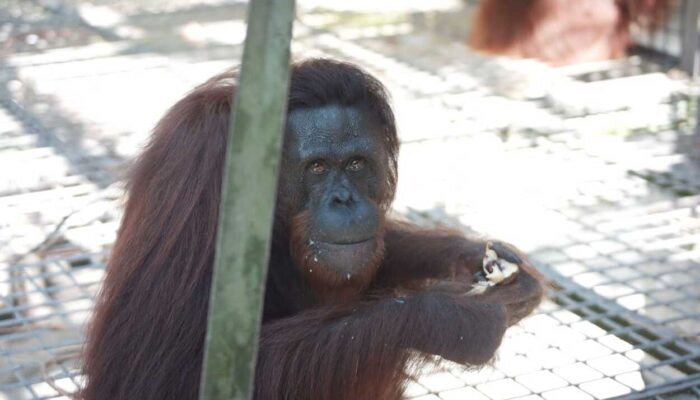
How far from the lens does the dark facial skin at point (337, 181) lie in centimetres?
274

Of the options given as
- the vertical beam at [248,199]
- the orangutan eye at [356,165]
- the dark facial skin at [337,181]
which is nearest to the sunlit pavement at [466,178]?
the dark facial skin at [337,181]

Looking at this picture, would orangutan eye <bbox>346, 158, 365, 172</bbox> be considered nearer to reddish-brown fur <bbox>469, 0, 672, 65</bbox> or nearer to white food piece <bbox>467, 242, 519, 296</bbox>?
white food piece <bbox>467, 242, 519, 296</bbox>

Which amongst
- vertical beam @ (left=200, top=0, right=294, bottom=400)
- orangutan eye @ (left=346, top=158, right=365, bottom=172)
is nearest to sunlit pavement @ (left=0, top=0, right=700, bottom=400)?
orangutan eye @ (left=346, top=158, right=365, bottom=172)

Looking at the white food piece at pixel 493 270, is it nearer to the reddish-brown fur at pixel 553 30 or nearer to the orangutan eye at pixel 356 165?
the orangutan eye at pixel 356 165

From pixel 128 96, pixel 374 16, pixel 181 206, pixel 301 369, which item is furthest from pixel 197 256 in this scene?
pixel 374 16

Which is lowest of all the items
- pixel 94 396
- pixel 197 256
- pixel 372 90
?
pixel 94 396

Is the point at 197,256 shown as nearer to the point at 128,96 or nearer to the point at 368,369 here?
the point at 368,369

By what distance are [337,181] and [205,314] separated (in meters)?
0.52

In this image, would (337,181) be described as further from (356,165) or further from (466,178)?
(466,178)

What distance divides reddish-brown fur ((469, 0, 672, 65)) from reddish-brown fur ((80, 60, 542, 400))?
12.7ft

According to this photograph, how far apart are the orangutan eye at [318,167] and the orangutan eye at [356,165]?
69 millimetres

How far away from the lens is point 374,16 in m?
8.09

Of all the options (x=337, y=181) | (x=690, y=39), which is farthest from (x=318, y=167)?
(x=690, y=39)

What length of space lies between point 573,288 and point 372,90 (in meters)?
1.40
